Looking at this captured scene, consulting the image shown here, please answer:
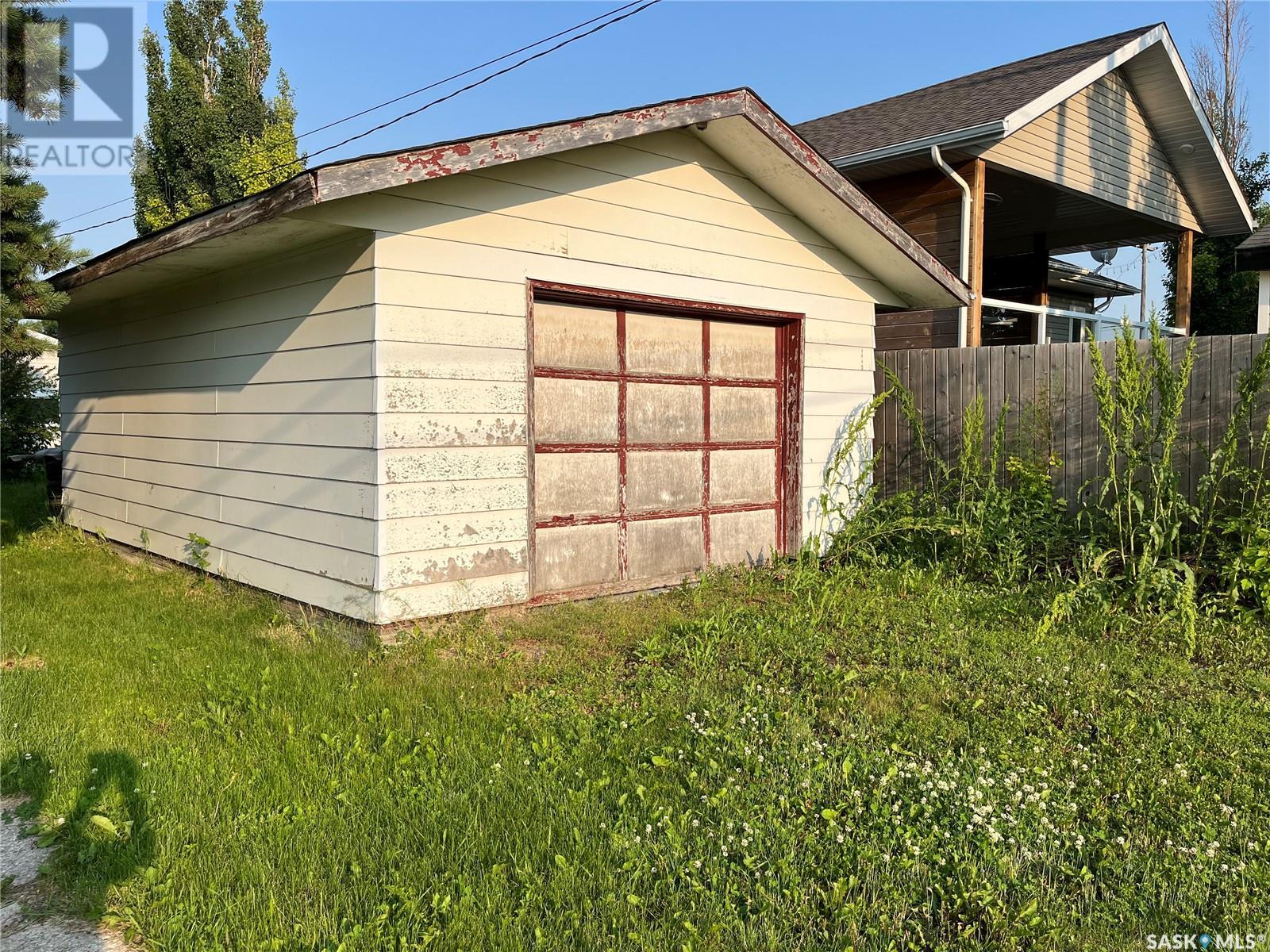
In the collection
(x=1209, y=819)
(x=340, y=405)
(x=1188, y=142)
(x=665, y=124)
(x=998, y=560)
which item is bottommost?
(x=1209, y=819)

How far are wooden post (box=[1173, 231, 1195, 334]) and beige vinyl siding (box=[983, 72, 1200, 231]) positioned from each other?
1.28ft

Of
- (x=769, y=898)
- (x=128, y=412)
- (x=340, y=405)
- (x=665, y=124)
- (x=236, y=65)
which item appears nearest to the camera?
(x=769, y=898)

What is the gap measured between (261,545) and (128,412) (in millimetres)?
3265

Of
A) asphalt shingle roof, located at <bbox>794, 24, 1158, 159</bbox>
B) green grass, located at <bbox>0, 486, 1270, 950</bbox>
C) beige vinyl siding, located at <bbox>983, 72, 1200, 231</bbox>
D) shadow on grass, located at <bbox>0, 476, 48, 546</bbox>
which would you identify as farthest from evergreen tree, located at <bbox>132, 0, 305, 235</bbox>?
green grass, located at <bbox>0, 486, 1270, 950</bbox>

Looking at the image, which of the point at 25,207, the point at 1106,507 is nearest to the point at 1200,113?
the point at 1106,507

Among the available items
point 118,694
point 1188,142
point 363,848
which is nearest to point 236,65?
point 1188,142

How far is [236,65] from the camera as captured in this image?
89.0 ft

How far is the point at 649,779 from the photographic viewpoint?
321cm

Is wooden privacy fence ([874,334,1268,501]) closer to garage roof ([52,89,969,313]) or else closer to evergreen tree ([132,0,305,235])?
garage roof ([52,89,969,313])

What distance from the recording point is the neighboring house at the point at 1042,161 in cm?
944

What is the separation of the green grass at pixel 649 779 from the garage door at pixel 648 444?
0.98 m

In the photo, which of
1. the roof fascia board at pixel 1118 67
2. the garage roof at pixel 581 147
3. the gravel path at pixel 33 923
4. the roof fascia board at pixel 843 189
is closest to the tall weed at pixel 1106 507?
the roof fascia board at pixel 843 189

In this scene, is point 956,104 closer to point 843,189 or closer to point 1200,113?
point 1200,113

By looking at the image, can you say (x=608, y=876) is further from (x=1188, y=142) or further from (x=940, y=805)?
(x=1188, y=142)
